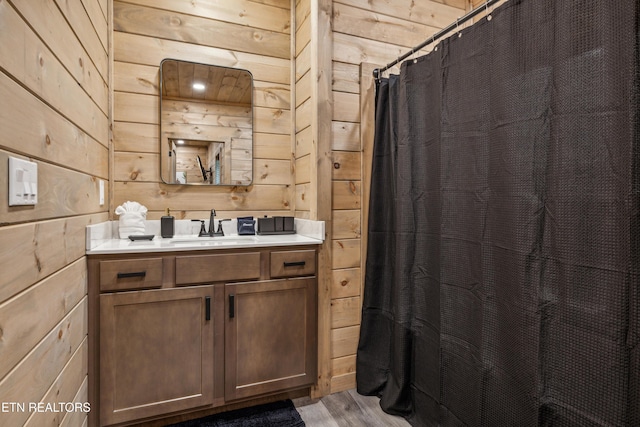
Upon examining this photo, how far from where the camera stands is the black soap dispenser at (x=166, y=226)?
2182mm

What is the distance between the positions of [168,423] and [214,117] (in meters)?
1.86

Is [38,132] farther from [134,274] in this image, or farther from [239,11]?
[239,11]

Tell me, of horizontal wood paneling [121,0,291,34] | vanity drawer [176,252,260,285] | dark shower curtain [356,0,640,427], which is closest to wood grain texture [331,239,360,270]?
dark shower curtain [356,0,640,427]

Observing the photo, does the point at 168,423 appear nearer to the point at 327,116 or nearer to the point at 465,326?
the point at 465,326

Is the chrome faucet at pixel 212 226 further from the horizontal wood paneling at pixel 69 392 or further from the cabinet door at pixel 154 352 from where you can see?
the horizontal wood paneling at pixel 69 392

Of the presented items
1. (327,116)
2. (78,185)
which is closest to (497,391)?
(327,116)

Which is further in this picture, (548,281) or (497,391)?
(497,391)

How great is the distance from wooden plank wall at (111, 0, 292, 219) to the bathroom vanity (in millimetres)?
502

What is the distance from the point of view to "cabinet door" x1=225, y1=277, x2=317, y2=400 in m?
1.90

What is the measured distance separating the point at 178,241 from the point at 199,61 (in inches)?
48.4

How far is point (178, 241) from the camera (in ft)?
6.62

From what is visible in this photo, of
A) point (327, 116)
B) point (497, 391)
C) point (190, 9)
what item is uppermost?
point (190, 9)

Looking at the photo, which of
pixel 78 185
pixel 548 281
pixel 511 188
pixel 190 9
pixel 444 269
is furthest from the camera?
pixel 190 9

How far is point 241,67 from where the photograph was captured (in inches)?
97.0
